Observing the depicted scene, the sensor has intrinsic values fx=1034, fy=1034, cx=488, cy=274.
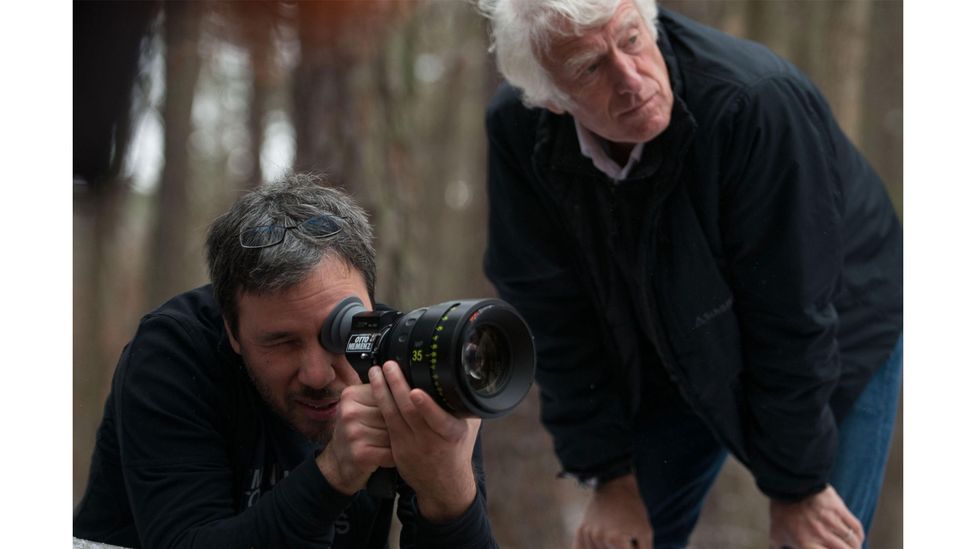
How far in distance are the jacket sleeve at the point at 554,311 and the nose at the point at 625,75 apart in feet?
0.41

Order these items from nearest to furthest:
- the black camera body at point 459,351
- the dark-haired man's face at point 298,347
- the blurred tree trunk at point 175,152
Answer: the black camera body at point 459,351 < the dark-haired man's face at point 298,347 < the blurred tree trunk at point 175,152

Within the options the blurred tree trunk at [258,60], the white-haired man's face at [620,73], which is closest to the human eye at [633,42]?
the white-haired man's face at [620,73]

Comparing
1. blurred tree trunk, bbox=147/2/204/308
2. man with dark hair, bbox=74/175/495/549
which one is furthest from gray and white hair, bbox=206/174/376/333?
blurred tree trunk, bbox=147/2/204/308

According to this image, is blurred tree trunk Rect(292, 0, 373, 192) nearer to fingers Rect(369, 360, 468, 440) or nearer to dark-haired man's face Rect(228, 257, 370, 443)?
dark-haired man's face Rect(228, 257, 370, 443)

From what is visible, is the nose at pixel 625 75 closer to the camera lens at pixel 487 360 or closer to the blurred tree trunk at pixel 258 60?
the camera lens at pixel 487 360

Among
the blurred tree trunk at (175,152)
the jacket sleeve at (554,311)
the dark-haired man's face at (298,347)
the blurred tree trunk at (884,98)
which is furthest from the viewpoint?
the blurred tree trunk at (884,98)

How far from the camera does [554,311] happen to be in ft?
3.25

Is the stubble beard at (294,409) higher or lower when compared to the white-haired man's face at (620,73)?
lower

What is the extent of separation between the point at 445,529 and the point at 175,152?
83 centimetres

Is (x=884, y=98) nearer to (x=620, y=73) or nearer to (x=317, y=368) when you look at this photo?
(x=620, y=73)

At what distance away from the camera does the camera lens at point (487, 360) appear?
0.59m

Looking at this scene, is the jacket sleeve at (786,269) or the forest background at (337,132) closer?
the jacket sleeve at (786,269)
